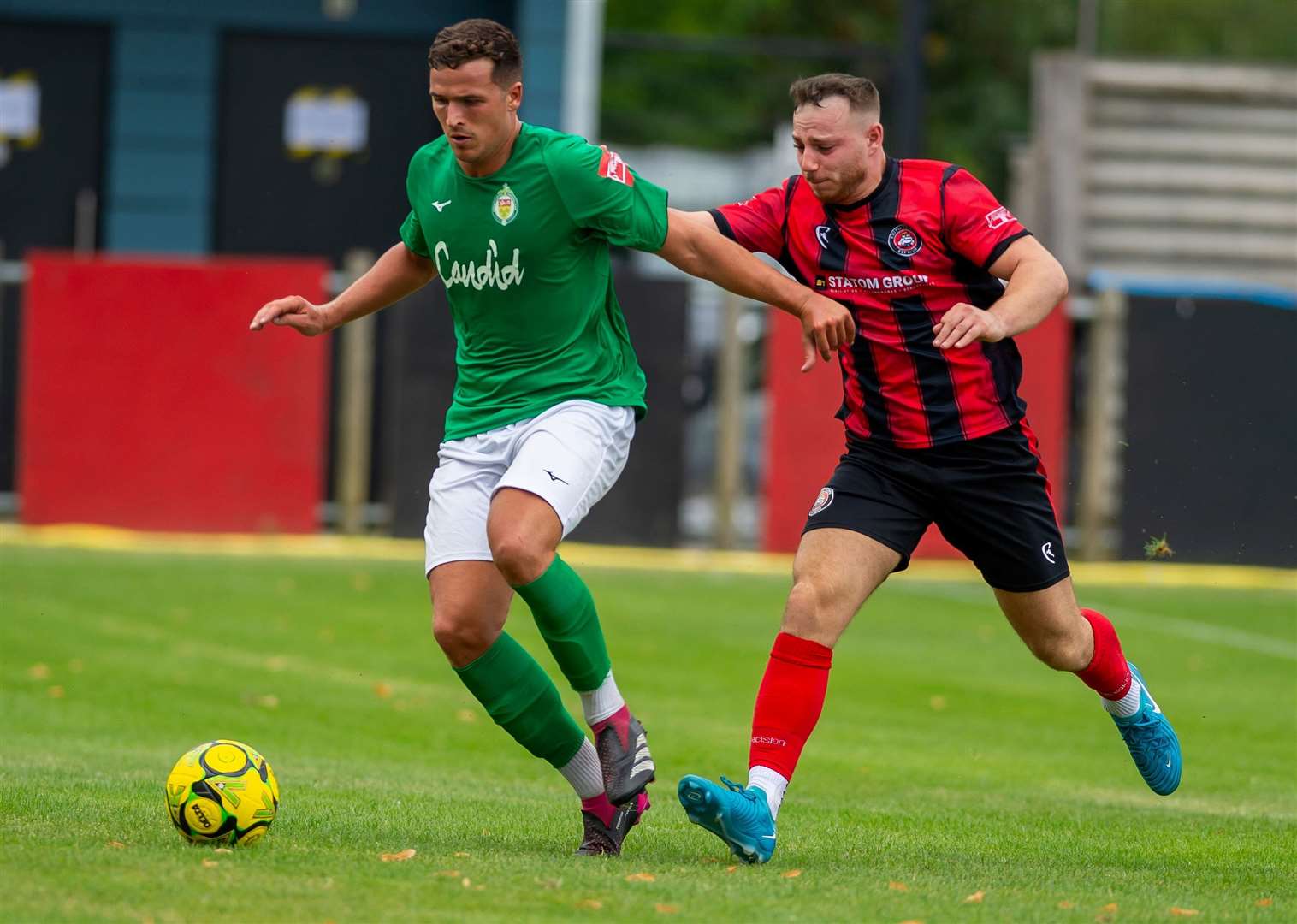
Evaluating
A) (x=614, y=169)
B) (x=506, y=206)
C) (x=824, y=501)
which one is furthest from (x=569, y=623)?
(x=614, y=169)

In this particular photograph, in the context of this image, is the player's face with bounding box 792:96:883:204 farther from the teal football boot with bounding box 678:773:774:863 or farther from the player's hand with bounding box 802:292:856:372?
the teal football boot with bounding box 678:773:774:863

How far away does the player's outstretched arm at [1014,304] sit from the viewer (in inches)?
220

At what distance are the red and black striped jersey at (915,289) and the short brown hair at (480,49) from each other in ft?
3.45

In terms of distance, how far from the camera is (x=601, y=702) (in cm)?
588

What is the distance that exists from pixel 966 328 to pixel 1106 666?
162cm

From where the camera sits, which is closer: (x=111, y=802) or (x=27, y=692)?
(x=111, y=802)

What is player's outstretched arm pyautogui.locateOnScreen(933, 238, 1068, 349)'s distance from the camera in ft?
18.3

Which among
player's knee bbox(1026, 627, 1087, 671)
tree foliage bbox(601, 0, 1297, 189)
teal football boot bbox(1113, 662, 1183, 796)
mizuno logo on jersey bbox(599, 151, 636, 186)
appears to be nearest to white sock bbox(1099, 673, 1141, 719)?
teal football boot bbox(1113, 662, 1183, 796)

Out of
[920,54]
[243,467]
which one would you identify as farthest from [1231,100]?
[243,467]

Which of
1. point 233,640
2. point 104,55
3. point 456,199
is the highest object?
→ point 104,55

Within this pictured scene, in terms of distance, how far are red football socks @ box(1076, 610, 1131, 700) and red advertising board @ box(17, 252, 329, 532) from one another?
10451mm

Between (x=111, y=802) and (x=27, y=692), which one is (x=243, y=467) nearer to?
(x=27, y=692)

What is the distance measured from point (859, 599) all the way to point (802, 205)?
127 cm

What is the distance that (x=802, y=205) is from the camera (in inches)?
249
